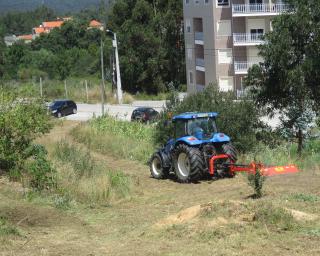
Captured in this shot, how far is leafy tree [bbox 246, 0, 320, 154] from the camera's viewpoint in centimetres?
2594

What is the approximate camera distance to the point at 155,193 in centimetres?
1738

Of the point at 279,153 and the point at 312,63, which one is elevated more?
the point at 312,63

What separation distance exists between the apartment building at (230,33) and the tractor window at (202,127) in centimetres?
Result: 4153

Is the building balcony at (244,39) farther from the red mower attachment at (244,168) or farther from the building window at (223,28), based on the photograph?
the red mower attachment at (244,168)

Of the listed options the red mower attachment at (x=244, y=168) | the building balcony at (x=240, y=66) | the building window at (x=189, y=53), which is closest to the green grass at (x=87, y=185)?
the red mower attachment at (x=244, y=168)

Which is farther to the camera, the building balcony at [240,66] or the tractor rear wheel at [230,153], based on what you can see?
the building balcony at [240,66]

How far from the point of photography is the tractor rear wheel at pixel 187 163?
18.3 m

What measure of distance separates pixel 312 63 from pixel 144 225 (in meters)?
15.7

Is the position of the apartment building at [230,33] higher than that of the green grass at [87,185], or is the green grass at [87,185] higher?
the apartment building at [230,33]

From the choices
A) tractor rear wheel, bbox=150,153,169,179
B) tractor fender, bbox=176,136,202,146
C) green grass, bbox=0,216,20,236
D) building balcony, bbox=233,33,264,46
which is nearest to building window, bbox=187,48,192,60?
building balcony, bbox=233,33,264,46

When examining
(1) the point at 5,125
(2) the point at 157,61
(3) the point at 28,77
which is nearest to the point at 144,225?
(1) the point at 5,125

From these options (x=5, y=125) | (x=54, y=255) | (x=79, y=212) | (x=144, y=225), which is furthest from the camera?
(x=5, y=125)

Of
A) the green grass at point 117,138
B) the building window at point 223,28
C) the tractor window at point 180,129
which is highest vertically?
the building window at point 223,28

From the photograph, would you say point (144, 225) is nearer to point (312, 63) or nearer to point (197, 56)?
point (312, 63)
